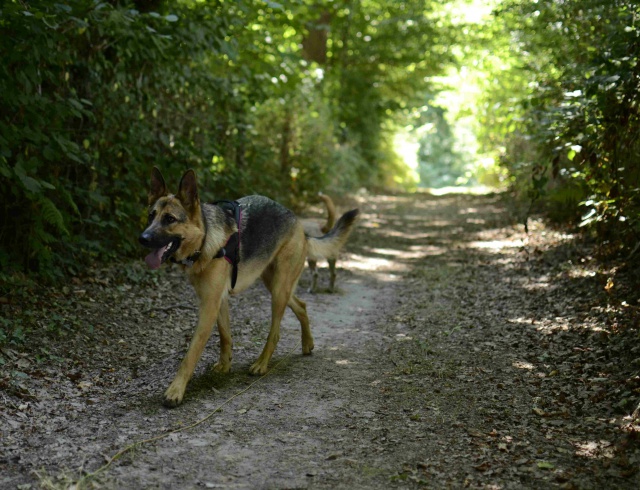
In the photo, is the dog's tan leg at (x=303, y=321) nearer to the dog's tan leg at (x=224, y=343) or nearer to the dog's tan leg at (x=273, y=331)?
the dog's tan leg at (x=273, y=331)

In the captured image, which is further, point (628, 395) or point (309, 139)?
point (309, 139)

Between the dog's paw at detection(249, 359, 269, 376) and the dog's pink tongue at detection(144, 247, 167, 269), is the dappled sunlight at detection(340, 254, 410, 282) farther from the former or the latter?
the dog's pink tongue at detection(144, 247, 167, 269)

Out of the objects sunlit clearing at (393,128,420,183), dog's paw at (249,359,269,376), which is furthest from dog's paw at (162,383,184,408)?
sunlit clearing at (393,128,420,183)

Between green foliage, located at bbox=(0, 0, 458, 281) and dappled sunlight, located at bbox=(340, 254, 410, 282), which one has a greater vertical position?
green foliage, located at bbox=(0, 0, 458, 281)

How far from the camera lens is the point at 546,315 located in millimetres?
7031

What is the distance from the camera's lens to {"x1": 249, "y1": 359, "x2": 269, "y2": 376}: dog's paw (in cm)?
561

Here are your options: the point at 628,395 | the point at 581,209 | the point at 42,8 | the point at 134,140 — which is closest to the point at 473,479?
the point at 628,395

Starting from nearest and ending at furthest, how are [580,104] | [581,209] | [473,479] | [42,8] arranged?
[473,479] → [42,8] → [580,104] → [581,209]

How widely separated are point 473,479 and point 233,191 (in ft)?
26.2

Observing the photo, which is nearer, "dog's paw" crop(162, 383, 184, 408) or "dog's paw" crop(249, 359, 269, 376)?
"dog's paw" crop(162, 383, 184, 408)

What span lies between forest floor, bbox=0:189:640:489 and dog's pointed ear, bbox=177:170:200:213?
60.1 inches

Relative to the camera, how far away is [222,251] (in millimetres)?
5219

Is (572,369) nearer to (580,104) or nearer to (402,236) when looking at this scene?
(580,104)

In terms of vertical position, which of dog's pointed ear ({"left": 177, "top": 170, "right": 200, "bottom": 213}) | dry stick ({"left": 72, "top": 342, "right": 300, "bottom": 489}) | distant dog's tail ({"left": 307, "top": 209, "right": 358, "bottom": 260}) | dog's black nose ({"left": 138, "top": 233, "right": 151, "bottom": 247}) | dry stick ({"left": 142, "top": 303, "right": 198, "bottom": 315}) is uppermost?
dog's pointed ear ({"left": 177, "top": 170, "right": 200, "bottom": 213})
